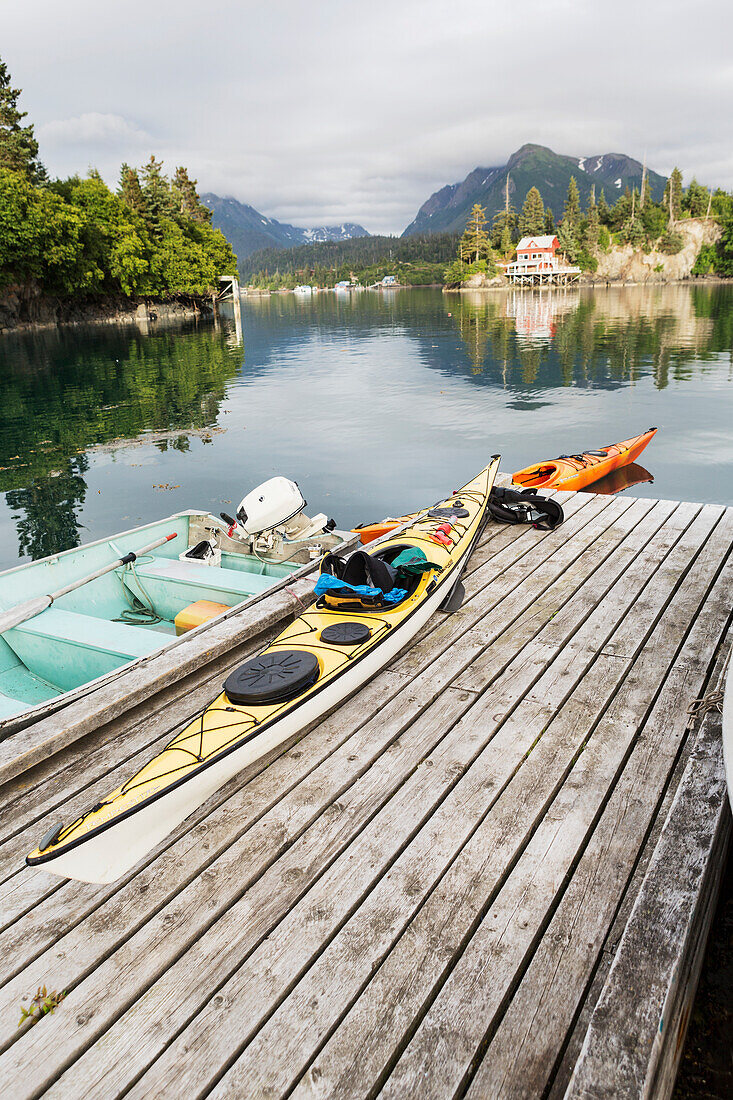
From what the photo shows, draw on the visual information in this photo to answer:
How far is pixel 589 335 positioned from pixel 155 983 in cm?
4302

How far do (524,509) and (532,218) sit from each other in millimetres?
137701

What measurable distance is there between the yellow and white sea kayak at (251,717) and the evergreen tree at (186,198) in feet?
285

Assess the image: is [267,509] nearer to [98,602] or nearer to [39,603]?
[98,602]

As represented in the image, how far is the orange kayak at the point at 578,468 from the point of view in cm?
1190

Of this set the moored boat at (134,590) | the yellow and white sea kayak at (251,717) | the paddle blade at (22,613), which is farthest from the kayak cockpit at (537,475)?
the paddle blade at (22,613)

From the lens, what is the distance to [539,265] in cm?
11612

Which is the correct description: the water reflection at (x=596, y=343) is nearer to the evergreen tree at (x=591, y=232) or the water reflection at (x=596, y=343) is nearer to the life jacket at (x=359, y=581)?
the life jacket at (x=359, y=581)

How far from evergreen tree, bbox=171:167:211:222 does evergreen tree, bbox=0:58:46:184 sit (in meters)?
20.6

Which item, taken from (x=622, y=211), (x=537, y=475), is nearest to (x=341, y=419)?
(x=537, y=475)

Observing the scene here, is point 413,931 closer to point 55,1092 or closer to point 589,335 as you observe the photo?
point 55,1092

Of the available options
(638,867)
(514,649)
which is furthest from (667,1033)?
(514,649)

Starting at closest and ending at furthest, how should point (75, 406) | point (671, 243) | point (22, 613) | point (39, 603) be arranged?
point (22, 613), point (39, 603), point (75, 406), point (671, 243)

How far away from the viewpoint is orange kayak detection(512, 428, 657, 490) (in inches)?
468

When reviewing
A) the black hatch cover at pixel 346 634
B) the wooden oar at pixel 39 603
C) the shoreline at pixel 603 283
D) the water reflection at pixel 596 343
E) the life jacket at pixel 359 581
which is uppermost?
the shoreline at pixel 603 283
